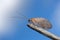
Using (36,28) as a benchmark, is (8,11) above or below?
above

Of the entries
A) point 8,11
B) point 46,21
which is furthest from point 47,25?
point 8,11

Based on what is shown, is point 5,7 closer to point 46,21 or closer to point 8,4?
point 8,4

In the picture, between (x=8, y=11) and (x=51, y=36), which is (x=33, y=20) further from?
(x=8, y=11)

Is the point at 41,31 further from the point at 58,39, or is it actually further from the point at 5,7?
the point at 5,7

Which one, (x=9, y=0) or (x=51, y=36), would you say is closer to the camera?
(x=51, y=36)

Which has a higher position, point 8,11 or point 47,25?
point 8,11

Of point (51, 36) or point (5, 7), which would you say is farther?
point (5, 7)

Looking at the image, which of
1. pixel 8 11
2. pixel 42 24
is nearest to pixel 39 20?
pixel 42 24
